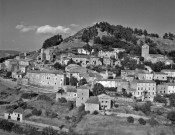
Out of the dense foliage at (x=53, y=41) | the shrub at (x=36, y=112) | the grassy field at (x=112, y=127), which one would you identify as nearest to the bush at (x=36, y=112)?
the shrub at (x=36, y=112)

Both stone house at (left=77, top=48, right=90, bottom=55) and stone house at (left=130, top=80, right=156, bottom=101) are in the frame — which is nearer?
stone house at (left=130, top=80, right=156, bottom=101)

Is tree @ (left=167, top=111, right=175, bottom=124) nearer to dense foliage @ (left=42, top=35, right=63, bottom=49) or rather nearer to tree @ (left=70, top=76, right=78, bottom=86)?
tree @ (left=70, top=76, right=78, bottom=86)

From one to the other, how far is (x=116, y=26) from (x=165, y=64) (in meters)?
49.7

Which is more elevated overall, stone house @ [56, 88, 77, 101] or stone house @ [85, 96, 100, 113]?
stone house @ [56, 88, 77, 101]

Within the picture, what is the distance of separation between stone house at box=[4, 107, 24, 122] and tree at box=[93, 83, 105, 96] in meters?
13.0

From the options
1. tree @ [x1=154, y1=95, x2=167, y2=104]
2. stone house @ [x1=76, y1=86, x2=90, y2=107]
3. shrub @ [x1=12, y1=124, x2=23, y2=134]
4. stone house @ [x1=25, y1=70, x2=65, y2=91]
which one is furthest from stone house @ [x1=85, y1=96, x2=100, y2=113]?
stone house @ [x1=25, y1=70, x2=65, y2=91]

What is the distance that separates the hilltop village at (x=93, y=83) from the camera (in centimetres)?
4081

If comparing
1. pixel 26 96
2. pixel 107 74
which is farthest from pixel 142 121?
pixel 26 96

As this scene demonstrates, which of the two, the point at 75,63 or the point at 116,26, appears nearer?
the point at 75,63

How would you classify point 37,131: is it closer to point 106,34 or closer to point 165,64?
point 165,64

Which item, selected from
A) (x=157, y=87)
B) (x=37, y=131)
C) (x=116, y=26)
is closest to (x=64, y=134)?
(x=37, y=131)

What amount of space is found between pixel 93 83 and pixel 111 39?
38.1 m

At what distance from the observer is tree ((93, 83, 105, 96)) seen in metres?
44.8

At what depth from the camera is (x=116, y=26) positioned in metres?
110
